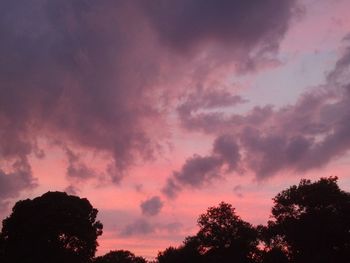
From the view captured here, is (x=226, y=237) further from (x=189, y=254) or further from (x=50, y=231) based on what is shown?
(x=50, y=231)

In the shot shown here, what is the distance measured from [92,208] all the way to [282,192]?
124ft

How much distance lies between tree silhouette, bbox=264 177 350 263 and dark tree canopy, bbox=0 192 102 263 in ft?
116

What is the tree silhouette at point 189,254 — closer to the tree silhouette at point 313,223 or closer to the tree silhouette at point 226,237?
the tree silhouette at point 226,237

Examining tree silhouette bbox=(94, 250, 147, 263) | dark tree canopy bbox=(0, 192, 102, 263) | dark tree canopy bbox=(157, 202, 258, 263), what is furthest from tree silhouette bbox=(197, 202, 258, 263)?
tree silhouette bbox=(94, 250, 147, 263)

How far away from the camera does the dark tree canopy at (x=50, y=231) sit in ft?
228

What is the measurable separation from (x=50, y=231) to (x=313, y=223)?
47.1m

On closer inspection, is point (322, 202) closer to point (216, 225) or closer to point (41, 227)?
point (216, 225)

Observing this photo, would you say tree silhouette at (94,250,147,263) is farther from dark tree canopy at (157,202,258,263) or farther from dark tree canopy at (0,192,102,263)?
dark tree canopy at (0,192,102,263)

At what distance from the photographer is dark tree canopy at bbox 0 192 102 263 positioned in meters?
A: 69.6

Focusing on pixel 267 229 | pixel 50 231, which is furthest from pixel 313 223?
pixel 50 231

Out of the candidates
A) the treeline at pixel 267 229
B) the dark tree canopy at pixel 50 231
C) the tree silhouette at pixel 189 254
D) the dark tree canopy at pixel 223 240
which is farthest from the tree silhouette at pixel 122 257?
the dark tree canopy at pixel 50 231

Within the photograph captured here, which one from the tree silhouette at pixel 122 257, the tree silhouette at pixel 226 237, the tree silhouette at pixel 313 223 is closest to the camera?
the tree silhouette at pixel 313 223

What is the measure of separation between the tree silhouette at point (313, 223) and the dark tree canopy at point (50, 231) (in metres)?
35.5

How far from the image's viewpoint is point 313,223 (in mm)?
69812
